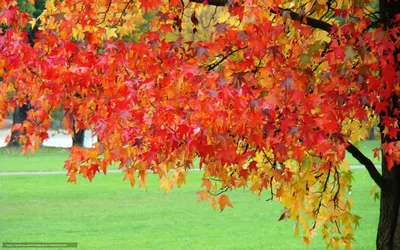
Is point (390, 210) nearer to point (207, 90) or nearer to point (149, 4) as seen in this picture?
point (207, 90)

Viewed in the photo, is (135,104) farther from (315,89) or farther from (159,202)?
(159,202)

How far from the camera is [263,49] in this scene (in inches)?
234

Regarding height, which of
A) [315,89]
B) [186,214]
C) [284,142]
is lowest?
[186,214]

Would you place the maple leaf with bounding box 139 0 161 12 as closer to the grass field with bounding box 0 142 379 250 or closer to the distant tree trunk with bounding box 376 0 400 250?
the distant tree trunk with bounding box 376 0 400 250

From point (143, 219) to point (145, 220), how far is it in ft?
0.44

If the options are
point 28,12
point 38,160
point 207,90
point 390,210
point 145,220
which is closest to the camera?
point 207,90

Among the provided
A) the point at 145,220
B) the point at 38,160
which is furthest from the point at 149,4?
the point at 38,160

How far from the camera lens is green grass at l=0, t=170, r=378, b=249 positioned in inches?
536

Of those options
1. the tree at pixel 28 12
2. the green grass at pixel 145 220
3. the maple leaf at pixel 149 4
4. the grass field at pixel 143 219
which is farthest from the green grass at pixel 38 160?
the maple leaf at pixel 149 4

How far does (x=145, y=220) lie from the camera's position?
16125 mm

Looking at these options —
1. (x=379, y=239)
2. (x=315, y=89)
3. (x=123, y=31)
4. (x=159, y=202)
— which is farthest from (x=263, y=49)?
(x=159, y=202)

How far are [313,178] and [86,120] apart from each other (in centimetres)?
231

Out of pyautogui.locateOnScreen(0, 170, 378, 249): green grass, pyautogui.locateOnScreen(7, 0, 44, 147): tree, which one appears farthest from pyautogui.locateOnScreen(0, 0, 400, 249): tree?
pyautogui.locateOnScreen(7, 0, 44, 147): tree

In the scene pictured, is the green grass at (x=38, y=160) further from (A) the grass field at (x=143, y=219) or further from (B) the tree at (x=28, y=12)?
(A) the grass field at (x=143, y=219)
